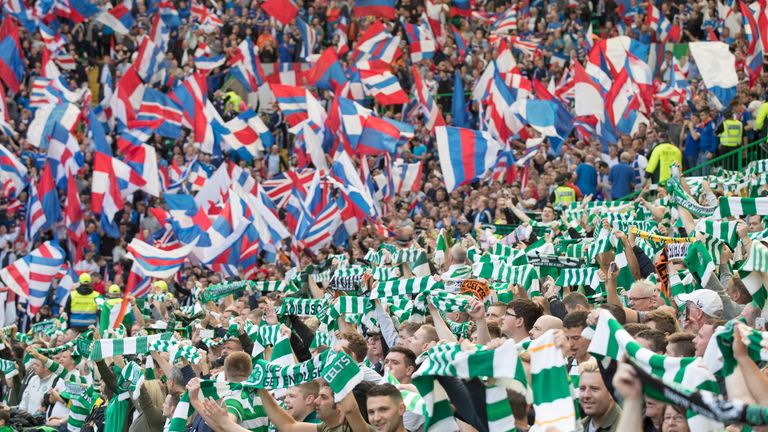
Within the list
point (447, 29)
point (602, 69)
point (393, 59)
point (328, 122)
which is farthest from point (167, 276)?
point (447, 29)

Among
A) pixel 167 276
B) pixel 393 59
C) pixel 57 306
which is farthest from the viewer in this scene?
pixel 393 59

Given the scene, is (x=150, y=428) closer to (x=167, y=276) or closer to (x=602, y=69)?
(x=167, y=276)

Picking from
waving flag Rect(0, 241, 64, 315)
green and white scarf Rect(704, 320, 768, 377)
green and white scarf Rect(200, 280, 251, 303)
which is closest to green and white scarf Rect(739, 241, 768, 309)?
green and white scarf Rect(704, 320, 768, 377)

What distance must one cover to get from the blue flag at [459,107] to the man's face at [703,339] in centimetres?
2005

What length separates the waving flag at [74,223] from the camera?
81.6 ft

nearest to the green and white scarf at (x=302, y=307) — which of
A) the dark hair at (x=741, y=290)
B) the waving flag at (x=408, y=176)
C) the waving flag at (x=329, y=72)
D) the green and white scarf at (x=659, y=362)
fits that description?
the dark hair at (x=741, y=290)

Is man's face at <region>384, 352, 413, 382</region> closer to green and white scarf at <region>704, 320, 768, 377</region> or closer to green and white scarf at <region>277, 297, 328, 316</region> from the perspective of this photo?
green and white scarf at <region>704, 320, 768, 377</region>

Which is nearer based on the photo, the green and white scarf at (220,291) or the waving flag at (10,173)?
the green and white scarf at (220,291)

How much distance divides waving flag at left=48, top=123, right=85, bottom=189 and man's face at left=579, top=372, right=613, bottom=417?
1982 centimetres

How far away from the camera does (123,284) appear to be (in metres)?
23.9

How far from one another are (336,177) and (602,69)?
5146 mm

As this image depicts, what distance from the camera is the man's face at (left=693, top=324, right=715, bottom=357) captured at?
6844 millimetres

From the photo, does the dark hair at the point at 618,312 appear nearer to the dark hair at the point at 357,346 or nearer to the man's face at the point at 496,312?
the man's face at the point at 496,312

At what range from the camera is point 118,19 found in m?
33.9
